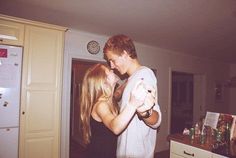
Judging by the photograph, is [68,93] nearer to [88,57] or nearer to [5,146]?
[88,57]

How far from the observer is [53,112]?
7.06 feet

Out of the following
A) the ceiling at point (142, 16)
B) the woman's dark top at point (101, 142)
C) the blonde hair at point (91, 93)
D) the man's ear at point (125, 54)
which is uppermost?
the ceiling at point (142, 16)

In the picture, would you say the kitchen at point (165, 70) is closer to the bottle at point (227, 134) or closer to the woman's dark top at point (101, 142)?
the woman's dark top at point (101, 142)

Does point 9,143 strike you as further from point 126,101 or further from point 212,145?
point 212,145

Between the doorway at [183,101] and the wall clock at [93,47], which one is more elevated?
the wall clock at [93,47]

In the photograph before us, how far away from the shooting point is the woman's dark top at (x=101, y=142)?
122 centimetres

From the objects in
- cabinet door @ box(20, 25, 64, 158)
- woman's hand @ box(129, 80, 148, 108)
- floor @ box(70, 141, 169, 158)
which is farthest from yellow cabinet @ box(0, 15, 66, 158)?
woman's hand @ box(129, 80, 148, 108)

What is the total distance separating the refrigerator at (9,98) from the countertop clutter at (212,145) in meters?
1.52

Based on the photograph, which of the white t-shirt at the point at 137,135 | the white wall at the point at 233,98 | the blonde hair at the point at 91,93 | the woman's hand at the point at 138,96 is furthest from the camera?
the white wall at the point at 233,98

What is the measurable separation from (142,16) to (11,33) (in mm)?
1363

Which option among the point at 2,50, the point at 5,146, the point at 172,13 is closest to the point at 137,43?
the point at 172,13

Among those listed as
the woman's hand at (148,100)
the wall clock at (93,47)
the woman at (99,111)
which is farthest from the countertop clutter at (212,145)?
the wall clock at (93,47)

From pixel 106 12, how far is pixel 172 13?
0.70 metres

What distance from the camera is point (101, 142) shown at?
4.18ft
